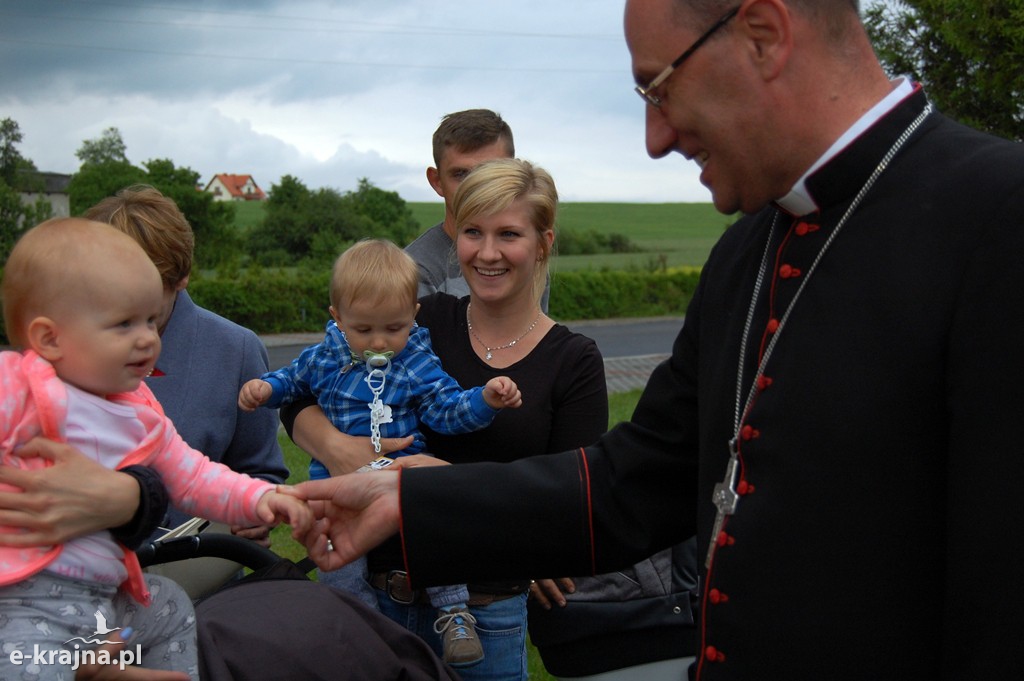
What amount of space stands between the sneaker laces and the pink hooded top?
2.91 ft

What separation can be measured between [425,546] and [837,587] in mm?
969

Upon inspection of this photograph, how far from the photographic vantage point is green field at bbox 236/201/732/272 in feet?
148

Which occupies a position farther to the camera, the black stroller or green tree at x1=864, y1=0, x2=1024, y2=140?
green tree at x1=864, y1=0, x2=1024, y2=140

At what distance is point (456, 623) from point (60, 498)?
1371mm


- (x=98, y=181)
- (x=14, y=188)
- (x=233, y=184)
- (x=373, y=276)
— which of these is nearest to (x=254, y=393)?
(x=373, y=276)

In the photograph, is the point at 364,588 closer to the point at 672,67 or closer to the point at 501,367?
the point at 501,367

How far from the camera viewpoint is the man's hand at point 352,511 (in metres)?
2.47

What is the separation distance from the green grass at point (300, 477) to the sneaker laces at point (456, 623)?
1224 mm

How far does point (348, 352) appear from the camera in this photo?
133 inches

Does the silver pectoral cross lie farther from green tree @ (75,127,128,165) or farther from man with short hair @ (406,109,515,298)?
green tree @ (75,127,128,165)

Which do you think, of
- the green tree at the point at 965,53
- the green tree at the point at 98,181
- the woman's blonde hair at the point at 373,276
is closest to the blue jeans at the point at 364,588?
the woman's blonde hair at the point at 373,276

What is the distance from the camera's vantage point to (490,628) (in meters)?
3.27

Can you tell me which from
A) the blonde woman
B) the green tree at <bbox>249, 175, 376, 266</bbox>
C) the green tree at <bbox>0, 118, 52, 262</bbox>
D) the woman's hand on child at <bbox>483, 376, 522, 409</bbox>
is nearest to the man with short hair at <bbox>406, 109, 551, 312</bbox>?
the blonde woman

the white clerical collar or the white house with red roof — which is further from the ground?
the white house with red roof
